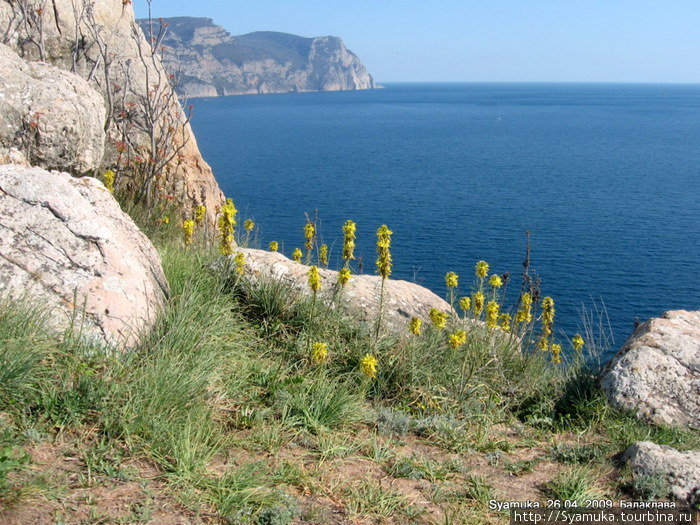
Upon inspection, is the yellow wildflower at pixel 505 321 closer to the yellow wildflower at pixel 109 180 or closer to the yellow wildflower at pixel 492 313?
the yellow wildflower at pixel 492 313

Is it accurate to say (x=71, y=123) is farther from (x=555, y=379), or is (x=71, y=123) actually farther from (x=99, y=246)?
(x=555, y=379)

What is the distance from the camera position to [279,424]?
15.3ft

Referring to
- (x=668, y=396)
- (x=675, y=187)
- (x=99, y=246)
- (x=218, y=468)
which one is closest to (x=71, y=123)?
(x=99, y=246)

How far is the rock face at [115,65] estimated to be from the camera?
10.6 metres

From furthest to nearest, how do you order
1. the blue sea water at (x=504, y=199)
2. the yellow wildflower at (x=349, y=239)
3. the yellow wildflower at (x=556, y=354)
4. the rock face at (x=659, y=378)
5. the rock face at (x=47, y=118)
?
the blue sea water at (x=504, y=199) < the yellow wildflower at (x=556, y=354) < the rock face at (x=47, y=118) < the yellow wildflower at (x=349, y=239) < the rock face at (x=659, y=378)

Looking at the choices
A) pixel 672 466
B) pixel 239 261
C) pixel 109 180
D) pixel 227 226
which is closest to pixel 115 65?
pixel 109 180

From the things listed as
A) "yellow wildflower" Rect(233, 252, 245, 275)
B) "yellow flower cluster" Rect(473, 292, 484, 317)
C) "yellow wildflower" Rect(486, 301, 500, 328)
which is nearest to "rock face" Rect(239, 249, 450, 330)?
"yellow wildflower" Rect(233, 252, 245, 275)

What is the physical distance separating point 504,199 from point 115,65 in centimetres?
3390

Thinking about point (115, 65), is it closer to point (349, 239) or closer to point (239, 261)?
point (239, 261)

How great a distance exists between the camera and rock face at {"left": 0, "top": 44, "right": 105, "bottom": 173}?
7.06m

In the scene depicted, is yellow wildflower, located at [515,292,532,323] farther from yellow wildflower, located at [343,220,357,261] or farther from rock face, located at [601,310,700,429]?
yellow wildflower, located at [343,220,357,261]

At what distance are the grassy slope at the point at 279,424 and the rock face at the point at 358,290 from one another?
14.9 inches

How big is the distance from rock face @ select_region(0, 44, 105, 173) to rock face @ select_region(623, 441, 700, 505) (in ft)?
21.0

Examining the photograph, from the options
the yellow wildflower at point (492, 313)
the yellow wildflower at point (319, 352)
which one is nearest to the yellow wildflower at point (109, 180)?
the yellow wildflower at point (319, 352)
